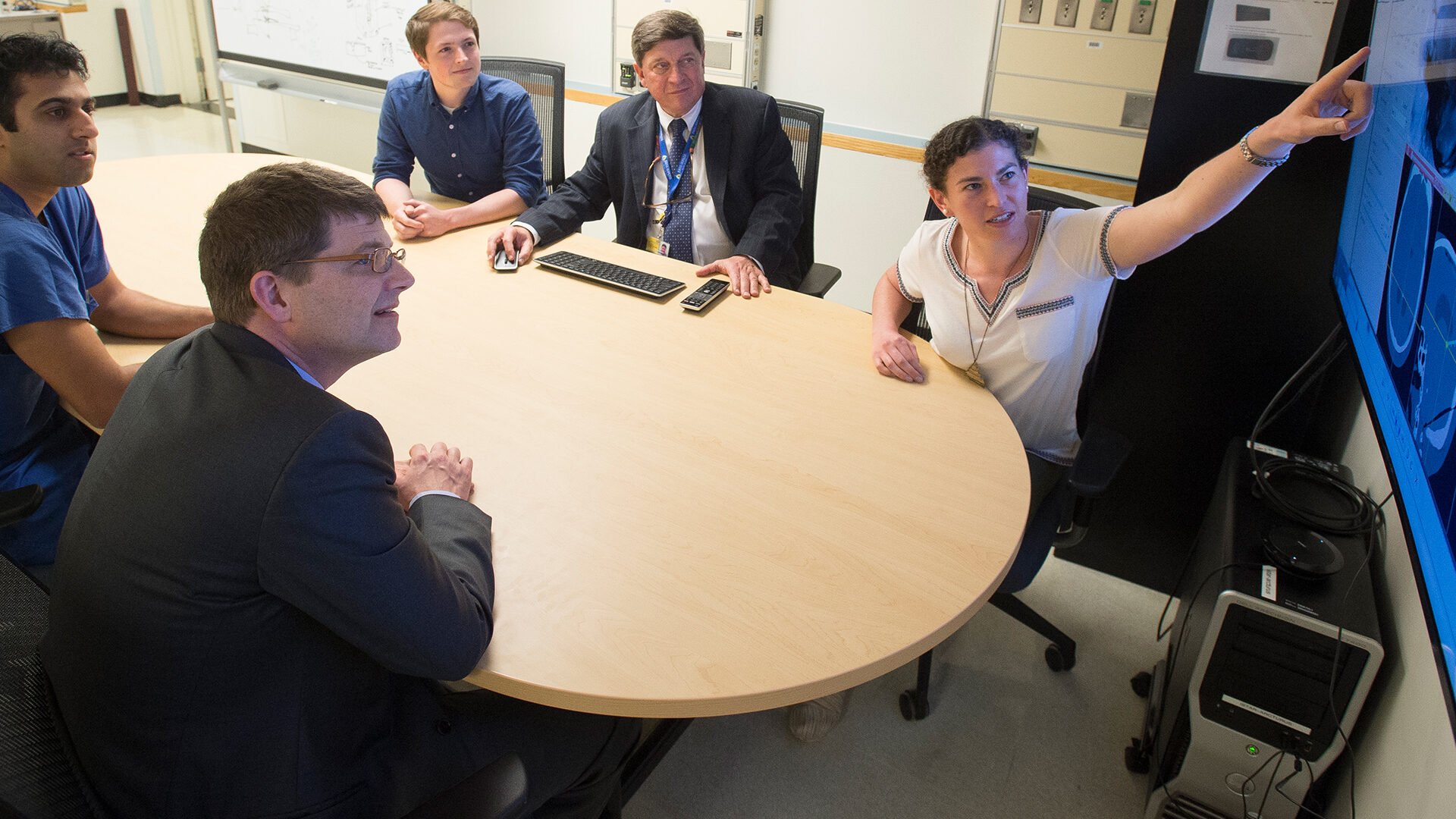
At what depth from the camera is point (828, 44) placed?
378 cm

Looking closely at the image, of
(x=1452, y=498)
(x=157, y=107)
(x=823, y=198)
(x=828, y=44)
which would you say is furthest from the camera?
(x=157, y=107)

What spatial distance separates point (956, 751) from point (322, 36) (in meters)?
4.71

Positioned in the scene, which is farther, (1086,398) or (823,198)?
(823,198)

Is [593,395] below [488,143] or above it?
below

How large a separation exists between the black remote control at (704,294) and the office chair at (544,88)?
1.10 m

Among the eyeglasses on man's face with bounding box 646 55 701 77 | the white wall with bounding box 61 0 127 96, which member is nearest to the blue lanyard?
the eyeglasses on man's face with bounding box 646 55 701 77

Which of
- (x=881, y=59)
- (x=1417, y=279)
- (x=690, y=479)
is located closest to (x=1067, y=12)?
(x=881, y=59)

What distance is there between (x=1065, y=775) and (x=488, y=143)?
245cm

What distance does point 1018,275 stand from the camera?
1.87 metres

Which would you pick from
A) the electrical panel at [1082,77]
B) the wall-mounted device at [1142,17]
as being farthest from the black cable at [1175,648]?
the wall-mounted device at [1142,17]

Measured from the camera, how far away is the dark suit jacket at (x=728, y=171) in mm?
2627

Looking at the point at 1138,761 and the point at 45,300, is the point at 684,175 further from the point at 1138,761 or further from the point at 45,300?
the point at 1138,761

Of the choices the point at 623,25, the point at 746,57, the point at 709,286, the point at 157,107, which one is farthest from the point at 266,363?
the point at 157,107

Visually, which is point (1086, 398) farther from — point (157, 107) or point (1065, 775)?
point (157, 107)
